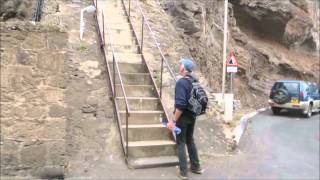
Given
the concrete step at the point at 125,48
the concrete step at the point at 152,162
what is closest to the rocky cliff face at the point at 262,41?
the concrete step at the point at 125,48

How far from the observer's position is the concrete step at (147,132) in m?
8.55

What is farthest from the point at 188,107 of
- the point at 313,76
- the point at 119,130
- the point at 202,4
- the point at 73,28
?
the point at 313,76

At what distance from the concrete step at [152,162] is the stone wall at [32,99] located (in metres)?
1.34

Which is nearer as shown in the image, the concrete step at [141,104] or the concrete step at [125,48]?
the concrete step at [141,104]

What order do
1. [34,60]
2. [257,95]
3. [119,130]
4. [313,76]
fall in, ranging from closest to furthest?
[34,60]
[119,130]
[257,95]
[313,76]

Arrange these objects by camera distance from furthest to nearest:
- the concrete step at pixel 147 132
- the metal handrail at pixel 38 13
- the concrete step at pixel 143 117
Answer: the metal handrail at pixel 38 13
the concrete step at pixel 143 117
the concrete step at pixel 147 132

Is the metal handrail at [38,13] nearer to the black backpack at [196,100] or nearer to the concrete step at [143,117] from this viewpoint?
the concrete step at [143,117]

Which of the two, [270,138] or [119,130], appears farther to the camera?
[270,138]

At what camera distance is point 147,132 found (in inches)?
342

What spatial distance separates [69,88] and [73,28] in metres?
3.06

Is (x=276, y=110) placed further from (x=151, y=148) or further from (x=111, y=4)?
(x=151, y=148)

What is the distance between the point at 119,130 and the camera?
8.68m

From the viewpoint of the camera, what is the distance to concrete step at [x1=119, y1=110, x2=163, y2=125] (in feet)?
29.4

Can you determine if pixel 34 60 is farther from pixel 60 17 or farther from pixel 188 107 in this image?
pixel 60 17
